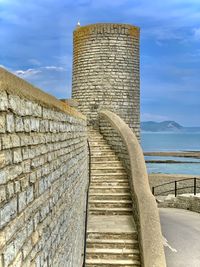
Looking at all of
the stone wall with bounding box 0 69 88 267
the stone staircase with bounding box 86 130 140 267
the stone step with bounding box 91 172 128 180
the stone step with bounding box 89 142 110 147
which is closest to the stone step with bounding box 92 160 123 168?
the stone staircase with bounding box 86 130 140 267

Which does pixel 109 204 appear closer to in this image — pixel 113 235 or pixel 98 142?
pixel 113 235

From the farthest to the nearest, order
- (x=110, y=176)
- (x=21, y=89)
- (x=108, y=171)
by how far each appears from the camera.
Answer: (x=108, y=171) < (x=110, y=176) < (x=21, y=89)

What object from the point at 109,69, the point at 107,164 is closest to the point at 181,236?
the point at 107,164

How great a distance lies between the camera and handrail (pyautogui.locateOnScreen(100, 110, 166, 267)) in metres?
9.05

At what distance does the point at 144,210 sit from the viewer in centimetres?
1041

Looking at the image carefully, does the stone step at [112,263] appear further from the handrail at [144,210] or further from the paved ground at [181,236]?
the paved ground at [181,236]

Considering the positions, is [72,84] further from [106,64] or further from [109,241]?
[109,241]

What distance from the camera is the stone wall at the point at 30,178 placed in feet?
9.21

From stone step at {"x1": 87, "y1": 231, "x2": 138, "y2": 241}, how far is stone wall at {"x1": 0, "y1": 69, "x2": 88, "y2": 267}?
4.66 metres

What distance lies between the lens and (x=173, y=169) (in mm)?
62500

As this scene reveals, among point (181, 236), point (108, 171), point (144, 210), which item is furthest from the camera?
point (108, 171)

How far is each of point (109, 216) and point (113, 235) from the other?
1.36 meters

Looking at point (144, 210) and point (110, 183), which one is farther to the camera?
point (110, 183)

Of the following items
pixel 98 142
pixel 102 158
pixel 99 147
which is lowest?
pixel 102 158
